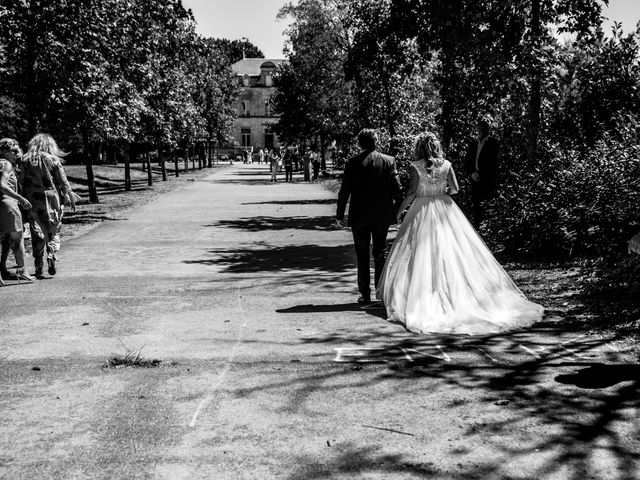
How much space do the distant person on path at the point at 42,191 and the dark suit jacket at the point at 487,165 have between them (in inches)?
274

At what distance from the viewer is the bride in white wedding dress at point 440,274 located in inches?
298

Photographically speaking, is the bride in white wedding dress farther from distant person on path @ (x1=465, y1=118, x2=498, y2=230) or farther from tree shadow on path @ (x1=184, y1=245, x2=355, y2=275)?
distant person on path @ (x1=465, y1=118, x2=498, y2=230)

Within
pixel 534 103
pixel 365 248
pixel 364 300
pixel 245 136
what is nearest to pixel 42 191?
pixel 365 248

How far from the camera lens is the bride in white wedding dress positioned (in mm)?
7570

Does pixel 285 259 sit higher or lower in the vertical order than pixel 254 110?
lower

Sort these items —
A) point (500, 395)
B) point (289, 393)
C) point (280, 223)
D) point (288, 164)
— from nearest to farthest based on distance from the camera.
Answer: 1. point (500, 395)
2. point (289, 393)
3. point (280, 223)
4. point (288, 164)

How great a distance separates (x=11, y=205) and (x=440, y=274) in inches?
242

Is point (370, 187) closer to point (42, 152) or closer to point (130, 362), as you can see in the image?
point (130, 362)

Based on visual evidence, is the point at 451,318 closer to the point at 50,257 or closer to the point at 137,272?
the point at 137,272

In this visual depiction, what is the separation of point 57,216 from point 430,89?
1671cm

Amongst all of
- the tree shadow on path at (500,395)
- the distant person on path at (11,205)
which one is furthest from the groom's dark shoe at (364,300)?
the distant person on path at (11,205)

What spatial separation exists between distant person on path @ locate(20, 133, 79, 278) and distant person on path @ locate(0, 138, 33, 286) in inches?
11.7

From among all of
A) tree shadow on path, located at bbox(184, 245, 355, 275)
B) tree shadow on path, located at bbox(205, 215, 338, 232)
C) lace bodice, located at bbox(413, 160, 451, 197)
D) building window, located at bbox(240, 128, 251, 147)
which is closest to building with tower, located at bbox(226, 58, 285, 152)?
building window, located at bbox(240, 128, 251, 147)

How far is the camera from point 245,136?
129750 mm
